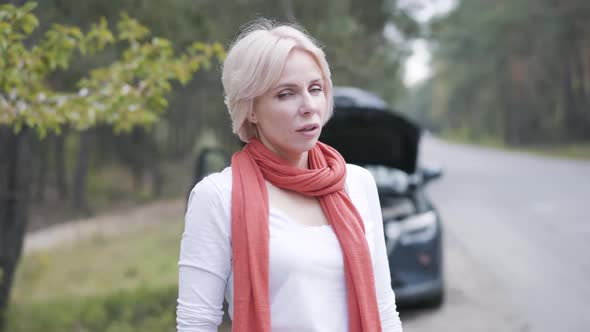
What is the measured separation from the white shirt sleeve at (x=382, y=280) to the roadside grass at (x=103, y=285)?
4698mm

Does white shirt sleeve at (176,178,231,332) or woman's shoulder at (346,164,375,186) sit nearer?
white shirt sleeve at (176,178,231,332)

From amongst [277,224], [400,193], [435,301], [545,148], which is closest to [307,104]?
[277,224]

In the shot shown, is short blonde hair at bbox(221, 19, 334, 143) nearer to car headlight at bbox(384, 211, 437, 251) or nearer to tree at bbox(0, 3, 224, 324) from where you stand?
tree at bbox(0, 3, 224, 324)

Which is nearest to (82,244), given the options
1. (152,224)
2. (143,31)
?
(152,224)

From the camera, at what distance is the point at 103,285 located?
11.0m

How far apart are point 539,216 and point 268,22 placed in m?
10.7

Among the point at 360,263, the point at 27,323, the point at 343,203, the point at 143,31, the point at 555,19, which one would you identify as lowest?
the point at 27,323

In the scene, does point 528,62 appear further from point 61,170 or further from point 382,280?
point 382,280

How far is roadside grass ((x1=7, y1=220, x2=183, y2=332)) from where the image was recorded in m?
6.82

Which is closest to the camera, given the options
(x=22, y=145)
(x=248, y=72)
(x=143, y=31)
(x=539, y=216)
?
(x=248, y=72)

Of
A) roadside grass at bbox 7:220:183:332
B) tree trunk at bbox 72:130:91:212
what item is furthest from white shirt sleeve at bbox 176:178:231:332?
tree trunk at bbox 72:130:91:212

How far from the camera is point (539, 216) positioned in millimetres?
11586

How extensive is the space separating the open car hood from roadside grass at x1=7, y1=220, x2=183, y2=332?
2.65 metres

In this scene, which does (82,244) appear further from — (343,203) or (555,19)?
(555,19)
